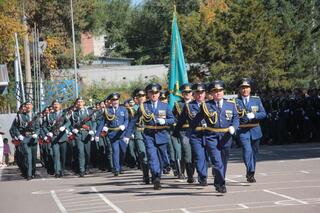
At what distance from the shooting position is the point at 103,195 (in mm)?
15016

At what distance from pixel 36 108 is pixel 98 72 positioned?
136 feet

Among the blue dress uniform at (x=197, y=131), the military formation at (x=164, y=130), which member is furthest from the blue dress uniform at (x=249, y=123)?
the blue dress uniform at (x=197, y=131)

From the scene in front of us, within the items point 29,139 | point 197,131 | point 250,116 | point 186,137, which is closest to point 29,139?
point 29,139

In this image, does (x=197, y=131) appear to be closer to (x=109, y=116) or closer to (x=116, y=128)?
(x=116, y=128)

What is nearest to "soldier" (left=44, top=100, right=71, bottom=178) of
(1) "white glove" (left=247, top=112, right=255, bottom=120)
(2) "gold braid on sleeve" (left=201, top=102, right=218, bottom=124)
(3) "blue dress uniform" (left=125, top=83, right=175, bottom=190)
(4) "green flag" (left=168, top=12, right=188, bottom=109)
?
(4) "green flag" (left=168, top=12, right=188, bottom=109)

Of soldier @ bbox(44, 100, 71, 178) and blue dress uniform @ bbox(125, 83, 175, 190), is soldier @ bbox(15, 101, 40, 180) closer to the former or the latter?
soldier @ bbox(44, 100, 71, 178)

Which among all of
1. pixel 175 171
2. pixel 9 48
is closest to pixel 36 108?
pixel 9 48

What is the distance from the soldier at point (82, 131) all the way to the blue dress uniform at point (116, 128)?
1233 mm

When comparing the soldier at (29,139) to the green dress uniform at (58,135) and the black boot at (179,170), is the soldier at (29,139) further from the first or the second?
the black boot at (179,170)

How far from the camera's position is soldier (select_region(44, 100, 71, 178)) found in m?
21.0

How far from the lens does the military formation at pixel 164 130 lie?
45.8 ft

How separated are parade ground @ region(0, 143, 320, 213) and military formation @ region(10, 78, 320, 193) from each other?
1.34ft

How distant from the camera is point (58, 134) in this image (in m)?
21.1

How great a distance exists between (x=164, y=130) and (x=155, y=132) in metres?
0.17
